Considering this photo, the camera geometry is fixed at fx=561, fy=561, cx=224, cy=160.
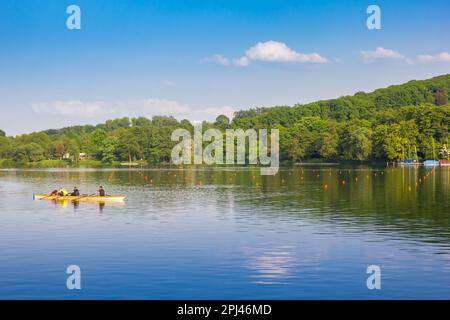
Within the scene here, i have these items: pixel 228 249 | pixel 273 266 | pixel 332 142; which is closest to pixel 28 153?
pixel 332 142

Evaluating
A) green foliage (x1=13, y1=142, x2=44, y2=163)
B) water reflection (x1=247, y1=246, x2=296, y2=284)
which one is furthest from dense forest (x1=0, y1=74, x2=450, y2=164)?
water reflection (x1=247, y1=246, x2=296, y2=284)

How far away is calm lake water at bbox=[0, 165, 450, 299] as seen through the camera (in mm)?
18969

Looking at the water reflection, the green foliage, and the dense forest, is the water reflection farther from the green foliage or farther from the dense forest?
the green foliage

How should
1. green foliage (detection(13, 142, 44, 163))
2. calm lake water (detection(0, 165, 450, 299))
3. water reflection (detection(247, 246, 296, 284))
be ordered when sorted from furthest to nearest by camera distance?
green foliage (detection(13, 142, 44, 163)), water reflection (detection(247, 246, 296, 284)), calm lake water (detection(0, 165, 450, 299))

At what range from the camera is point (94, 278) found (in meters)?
20.4

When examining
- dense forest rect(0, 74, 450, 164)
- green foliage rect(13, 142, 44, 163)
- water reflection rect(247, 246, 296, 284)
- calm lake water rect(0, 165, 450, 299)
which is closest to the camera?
calm lake water rect(0, 165, 450, 299)

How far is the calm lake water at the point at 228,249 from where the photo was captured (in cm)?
1897

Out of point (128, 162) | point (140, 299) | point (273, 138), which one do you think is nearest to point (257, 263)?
point (140, 299)

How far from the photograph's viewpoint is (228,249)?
2561cm

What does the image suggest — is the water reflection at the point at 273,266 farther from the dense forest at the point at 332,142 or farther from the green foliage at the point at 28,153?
the green foliage at the point at 28,153

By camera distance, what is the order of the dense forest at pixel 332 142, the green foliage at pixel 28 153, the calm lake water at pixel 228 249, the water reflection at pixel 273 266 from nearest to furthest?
1. the calm lake water at pixel 228 249
2. the water reflection at pixel 273 266
3. the dense forest at pixel 332 142
4. the green foliage at pixel 28 153

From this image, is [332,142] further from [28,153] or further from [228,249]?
[228,249]

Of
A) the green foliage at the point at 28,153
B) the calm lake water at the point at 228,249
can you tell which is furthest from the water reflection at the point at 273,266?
the green foliage at the point at 28,153
